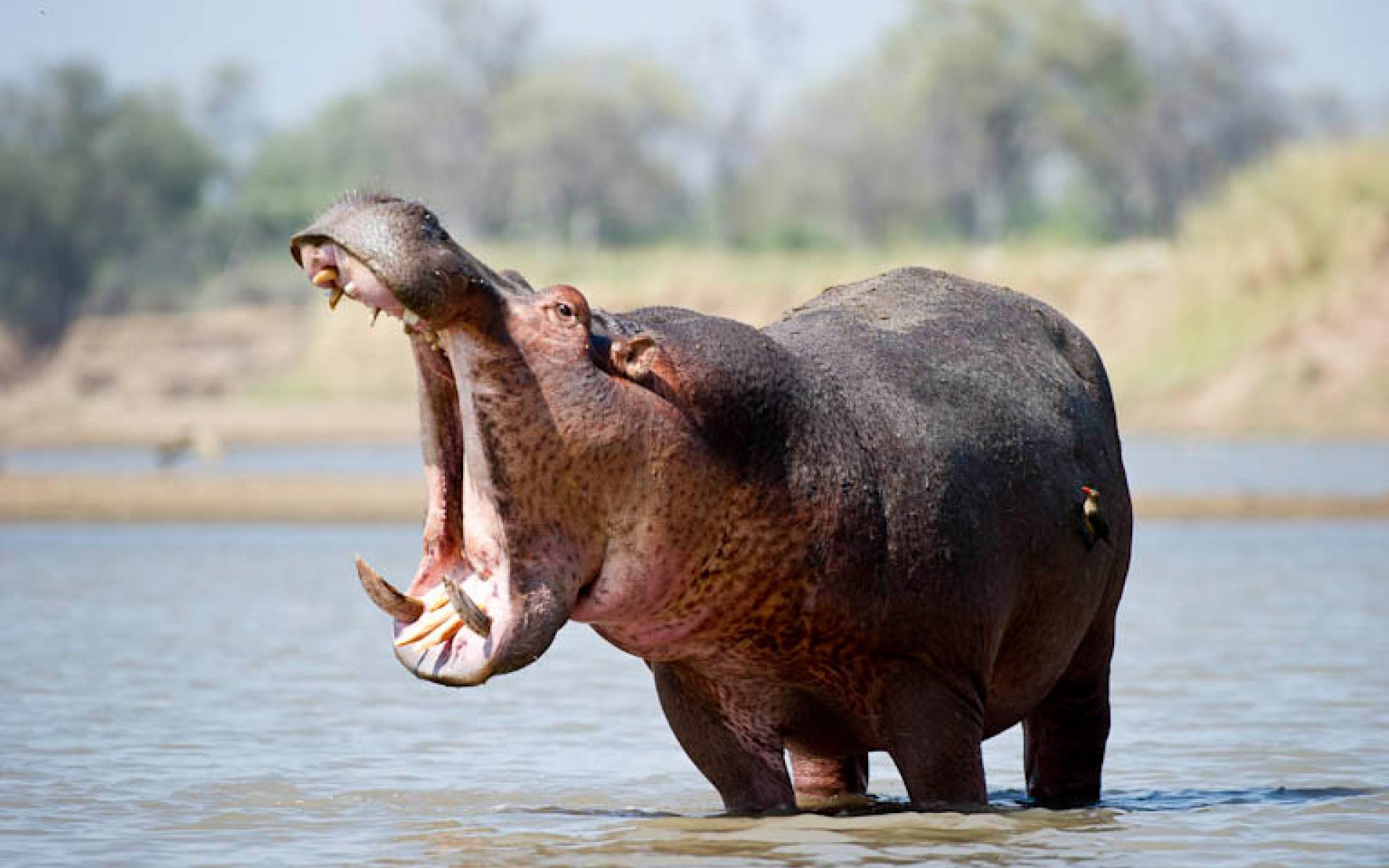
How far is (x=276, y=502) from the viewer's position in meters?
21.6

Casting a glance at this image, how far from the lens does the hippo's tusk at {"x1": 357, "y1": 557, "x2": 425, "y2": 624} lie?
474cm

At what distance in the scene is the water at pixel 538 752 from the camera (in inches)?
219

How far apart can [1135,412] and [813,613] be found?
90.7 feet

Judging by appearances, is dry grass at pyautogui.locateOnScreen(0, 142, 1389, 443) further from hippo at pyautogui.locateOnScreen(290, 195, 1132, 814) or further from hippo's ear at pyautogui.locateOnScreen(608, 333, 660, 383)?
hippo's ear at pyautogui.locateOnScreen(608, 333, 660, 383)

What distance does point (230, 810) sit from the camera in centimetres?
632

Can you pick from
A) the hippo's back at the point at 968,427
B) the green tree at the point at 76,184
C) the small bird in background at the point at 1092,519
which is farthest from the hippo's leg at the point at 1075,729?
the green tree at the point at 76,184

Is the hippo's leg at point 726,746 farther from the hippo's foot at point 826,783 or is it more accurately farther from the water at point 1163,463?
the water at point 1163,463

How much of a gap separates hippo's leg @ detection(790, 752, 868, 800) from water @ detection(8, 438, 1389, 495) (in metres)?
14.8

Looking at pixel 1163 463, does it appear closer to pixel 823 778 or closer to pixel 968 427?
pixel 823 778

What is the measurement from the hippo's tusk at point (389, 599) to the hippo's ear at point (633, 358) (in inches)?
26.2

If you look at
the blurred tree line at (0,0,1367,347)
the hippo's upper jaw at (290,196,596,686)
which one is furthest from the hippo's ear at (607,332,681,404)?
the blurred tree line at (0,0,1367,347)

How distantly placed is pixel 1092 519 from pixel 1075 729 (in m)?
0.77

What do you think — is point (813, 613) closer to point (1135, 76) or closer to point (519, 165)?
point (1135, 76)

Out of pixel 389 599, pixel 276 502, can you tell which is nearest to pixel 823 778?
pixel 389 599
